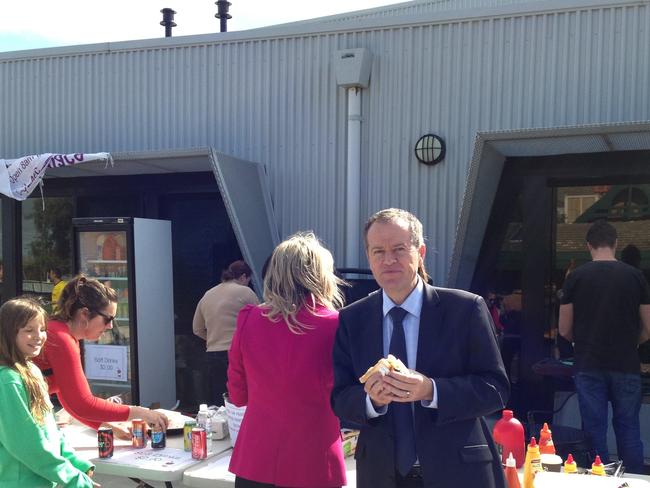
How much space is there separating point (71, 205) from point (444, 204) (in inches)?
172

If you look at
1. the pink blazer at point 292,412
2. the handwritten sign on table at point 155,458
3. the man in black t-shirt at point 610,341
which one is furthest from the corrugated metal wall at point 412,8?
the pink blazer at point 292,412

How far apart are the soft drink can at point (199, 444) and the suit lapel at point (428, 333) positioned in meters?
1.46

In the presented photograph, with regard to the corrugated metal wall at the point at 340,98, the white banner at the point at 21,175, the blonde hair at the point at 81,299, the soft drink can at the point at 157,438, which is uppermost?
the corrugated metal wall at the point at 340,98

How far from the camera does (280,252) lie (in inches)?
102

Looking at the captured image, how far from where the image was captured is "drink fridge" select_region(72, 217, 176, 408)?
6684 millimetres

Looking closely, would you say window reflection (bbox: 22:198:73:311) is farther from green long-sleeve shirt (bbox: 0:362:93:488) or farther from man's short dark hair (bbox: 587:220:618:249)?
man's short dark hair (bbox: 587:220:618:249)

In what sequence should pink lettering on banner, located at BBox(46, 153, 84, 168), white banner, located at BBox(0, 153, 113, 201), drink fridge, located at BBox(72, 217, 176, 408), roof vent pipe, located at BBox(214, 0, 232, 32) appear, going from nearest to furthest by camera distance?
pink lettering on banner, located at BBox(46, 153, 84, 168)
white banner, located at BBox(0, 153, 113, 201)
drink fridge, located at BBox(72, 217, 176, 408)
roof vent pipe, located at BBox(214, 0, 232, 32)

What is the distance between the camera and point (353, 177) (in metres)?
6.23

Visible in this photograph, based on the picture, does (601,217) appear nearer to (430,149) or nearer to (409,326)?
(430,149)

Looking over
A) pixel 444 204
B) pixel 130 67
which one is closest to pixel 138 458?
pixel 444 204

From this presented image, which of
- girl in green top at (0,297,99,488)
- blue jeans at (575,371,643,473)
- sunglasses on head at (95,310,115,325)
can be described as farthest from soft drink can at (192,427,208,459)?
blue jeans at (575,371,643,473)

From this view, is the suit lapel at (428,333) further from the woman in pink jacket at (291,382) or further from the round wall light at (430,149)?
the round wall light at (430,149)

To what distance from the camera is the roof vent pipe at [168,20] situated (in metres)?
9.44

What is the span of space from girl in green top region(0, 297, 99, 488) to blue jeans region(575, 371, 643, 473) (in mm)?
3168
